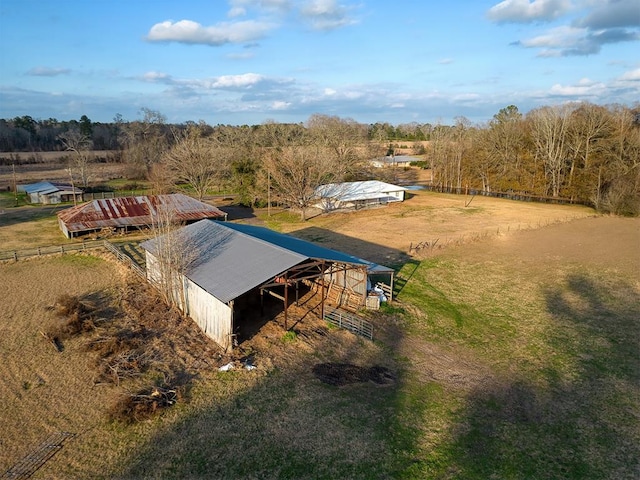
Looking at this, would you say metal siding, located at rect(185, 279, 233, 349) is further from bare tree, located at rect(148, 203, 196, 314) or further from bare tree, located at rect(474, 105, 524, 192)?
bare tree, located at rect(474, 105, 524, 192)

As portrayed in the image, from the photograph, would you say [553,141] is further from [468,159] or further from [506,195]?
[468,159]

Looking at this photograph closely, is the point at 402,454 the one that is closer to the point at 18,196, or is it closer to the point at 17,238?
the point at 17,238

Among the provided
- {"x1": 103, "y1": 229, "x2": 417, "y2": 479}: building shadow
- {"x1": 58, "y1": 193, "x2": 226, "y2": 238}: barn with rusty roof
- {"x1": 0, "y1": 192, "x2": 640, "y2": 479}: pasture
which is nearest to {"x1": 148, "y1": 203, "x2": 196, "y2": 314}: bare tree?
{"x1": 0, "y1": 192, "x2": 640, "y2": 479}: pasture

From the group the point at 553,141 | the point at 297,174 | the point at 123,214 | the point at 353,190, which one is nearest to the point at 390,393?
the point at 123,214

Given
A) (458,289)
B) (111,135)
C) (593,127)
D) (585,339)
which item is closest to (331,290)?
(458,289)

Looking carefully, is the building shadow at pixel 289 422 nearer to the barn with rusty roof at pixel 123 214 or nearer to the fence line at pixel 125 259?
the fence line at pixel 125 259
